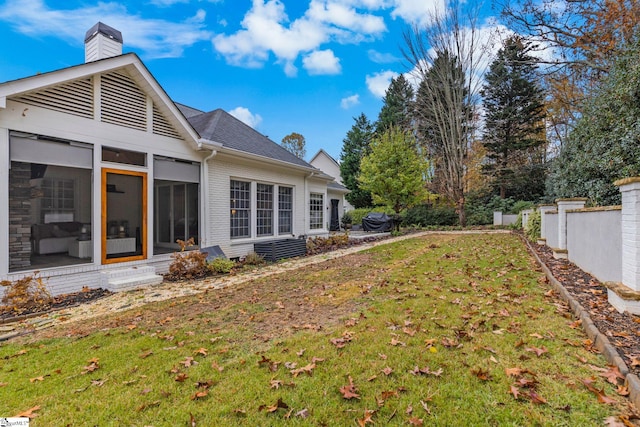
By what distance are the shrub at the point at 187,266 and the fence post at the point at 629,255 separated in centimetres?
781

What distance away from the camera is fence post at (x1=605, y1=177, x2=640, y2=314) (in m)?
3.62

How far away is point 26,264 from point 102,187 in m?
1.95

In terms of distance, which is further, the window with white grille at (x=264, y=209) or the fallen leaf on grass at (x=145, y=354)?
the window with white grille at (x=264, y=209)

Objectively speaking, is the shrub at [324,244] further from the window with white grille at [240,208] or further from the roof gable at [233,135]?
the roof gable at [233,135]

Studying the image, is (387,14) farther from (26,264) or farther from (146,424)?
(146,424)

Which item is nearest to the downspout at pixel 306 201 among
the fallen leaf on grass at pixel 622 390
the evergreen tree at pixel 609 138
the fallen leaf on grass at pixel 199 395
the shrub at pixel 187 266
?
the shrub at pixel 187 266

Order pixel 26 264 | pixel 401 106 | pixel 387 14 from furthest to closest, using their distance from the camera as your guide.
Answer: pixel 401 106, pixel 387 14, pixel 26 264

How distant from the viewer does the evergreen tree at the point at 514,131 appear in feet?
75.2

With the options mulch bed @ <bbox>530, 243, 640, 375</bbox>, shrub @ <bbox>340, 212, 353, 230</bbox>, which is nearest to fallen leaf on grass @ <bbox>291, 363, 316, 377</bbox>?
mulch bed @ <bbox>530, 243, 640, 375</bbox>

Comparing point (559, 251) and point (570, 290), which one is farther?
point (559, 251)

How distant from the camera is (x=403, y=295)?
522 cm

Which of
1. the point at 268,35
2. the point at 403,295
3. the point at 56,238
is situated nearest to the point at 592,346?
the point at 403,295

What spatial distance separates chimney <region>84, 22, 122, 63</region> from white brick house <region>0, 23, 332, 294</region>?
26 millimetres

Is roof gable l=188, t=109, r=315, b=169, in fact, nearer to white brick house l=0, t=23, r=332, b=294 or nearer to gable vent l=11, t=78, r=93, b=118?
white brick house l=0, t=23, r=332, b=294
